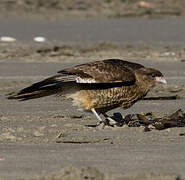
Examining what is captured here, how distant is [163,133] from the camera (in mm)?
8008

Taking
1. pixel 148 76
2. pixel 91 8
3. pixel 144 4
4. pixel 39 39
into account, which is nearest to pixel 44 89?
pixel 148 76

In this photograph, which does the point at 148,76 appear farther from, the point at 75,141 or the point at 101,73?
the point at 75,141

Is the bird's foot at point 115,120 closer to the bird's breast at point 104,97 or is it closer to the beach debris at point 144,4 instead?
the bird's breast at point 104,97

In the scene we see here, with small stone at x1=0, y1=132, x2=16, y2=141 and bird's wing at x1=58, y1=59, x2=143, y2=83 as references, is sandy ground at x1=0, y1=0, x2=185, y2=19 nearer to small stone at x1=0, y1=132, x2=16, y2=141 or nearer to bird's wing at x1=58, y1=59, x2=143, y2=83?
bird's wing at x1=58, y1=59, x2=143, y2=83

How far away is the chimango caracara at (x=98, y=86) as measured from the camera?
867 centimetres

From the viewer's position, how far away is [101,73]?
28.6 ft

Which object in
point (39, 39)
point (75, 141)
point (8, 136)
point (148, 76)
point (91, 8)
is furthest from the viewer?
point (91, 8)

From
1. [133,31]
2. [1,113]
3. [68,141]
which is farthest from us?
[133,31]

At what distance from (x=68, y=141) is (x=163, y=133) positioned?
3.39 ft

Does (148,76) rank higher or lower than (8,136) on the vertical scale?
higher

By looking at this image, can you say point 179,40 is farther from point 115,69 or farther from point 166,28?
point 115,69

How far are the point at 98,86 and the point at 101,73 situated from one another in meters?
0.15

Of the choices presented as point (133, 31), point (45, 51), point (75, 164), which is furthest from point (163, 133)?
point (133, 31)

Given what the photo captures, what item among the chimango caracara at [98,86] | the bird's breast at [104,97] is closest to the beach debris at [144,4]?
the chimango caracara at [98,86]
